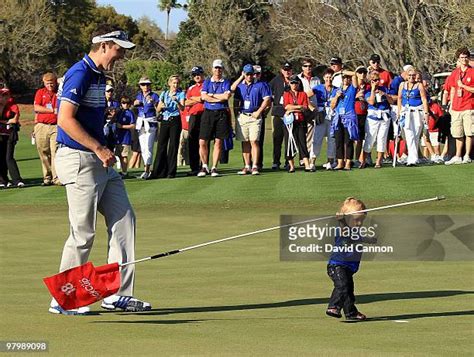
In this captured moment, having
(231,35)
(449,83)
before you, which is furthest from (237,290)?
(231,35)

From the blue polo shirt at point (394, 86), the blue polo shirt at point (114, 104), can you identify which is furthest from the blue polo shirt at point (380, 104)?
the blue polo shirt at point (114, 104)

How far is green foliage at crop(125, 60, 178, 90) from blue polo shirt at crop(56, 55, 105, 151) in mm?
71151

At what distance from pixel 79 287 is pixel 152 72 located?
73381 millimetres

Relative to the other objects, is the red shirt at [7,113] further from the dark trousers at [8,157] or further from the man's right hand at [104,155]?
the man's right hand at [104,155]

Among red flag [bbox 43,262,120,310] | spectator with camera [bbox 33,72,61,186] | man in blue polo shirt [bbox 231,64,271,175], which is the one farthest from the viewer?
man in blue polo shirt [bbox 231,64,271,175]

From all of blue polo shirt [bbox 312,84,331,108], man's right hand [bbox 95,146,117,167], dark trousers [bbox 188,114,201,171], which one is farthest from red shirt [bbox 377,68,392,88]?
man's right hand [bbox 95,146,117,167]

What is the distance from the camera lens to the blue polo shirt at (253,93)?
77.6 feet

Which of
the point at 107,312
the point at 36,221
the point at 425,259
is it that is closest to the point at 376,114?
the point at 36,221

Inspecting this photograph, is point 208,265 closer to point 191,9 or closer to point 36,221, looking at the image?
point 36,221

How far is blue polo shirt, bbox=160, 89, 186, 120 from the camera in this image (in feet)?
79.2

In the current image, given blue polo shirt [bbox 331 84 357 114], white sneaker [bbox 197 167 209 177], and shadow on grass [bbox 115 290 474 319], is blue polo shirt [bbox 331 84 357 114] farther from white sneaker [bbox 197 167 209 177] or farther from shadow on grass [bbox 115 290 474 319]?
shadow on grass [bbox 115 290 474 319]

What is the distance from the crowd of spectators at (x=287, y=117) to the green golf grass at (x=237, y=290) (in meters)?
2.97

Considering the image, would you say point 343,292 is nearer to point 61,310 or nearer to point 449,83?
point 61,310

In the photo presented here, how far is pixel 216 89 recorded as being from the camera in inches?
928
